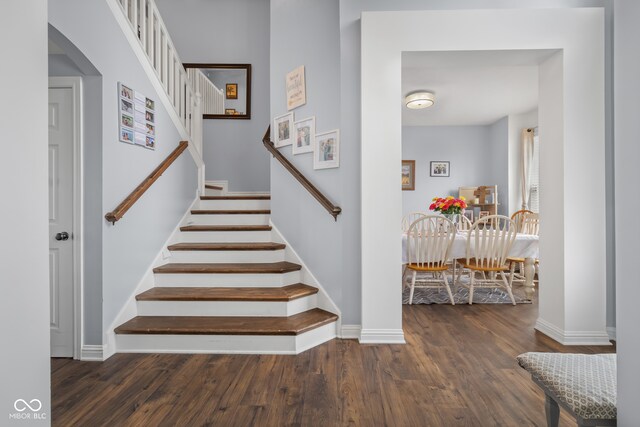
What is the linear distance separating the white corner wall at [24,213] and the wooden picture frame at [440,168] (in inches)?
264

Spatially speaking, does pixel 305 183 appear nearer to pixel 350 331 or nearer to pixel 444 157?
pixel 350 331

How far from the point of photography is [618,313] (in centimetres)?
84

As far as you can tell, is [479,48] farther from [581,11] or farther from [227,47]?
[227,47]

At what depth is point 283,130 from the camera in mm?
3332

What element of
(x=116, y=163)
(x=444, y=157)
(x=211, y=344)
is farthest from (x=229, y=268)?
(x=444, y=157)

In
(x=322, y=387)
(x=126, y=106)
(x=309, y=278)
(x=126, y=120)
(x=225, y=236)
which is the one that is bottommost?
(x=322, y=387)

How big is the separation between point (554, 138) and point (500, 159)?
13.8 feet

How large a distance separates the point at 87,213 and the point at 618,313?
2.82 m

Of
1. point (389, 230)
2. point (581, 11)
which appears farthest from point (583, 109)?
point (389, 230)

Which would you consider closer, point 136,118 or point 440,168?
point 136,118

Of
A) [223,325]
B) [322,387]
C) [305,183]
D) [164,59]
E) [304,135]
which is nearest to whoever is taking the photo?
[322,387]

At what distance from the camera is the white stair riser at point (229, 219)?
12.0 feet

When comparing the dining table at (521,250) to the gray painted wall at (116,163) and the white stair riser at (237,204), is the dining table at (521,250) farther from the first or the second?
the gray painted wall at (116,163)

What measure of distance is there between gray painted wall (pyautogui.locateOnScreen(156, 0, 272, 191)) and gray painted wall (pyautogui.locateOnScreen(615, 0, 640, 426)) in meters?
4.57
